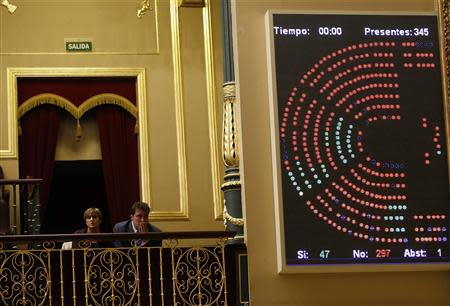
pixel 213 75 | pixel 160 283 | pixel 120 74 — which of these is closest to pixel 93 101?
pixel 120 74

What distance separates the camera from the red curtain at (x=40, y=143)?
1139 cm

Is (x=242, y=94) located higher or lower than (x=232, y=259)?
higher

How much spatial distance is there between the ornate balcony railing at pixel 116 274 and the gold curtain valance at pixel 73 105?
4.07 m

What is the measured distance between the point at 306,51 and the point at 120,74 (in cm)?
442

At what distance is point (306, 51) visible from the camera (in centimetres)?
739

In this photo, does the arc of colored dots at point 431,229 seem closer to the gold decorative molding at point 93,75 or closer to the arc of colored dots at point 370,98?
the arc of colored dots at point 370,98

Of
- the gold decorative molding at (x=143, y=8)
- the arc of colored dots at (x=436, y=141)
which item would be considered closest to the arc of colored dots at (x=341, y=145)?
the arc of colored dots at (x=436, y=141)

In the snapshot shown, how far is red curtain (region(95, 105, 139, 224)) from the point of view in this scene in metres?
11.6

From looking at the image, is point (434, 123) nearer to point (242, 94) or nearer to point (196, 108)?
point (242, 94)

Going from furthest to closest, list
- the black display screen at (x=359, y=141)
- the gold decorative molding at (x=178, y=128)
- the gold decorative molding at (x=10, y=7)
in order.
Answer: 1. the gold decorative molding at (x=178, y=128)
2. the gold decorative molding at (x=10, y=7)
3. the black display screen at (x=359, y=141)

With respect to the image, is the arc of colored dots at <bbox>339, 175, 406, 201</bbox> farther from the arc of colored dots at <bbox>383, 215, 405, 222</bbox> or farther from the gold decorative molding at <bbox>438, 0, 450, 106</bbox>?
the gold decorative molding at <bbox>438, 0, 450, 106</bbox>

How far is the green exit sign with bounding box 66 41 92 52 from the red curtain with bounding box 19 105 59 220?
0.58 m

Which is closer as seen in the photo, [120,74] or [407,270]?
[407,270]

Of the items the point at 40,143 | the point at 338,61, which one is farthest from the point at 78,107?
the point at 338,61
